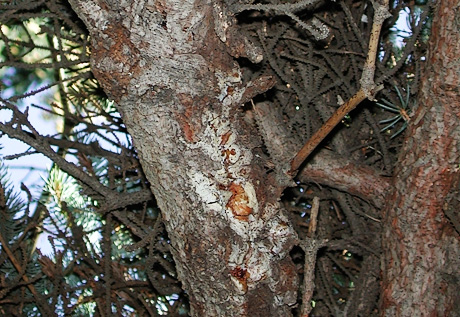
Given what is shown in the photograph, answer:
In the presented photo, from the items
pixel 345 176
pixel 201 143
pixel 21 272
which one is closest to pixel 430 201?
pixel 345 176

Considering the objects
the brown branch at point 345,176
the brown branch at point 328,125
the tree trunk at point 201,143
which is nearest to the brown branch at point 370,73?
the brown branch at point 328,125

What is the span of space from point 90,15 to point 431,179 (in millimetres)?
708

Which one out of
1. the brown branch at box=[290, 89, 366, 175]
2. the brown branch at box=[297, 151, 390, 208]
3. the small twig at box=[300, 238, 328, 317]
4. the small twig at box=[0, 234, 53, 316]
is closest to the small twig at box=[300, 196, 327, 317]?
the small twig at box=[300, 238, 328, 317]

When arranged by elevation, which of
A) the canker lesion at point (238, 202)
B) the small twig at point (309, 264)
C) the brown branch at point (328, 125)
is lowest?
the small twig at point (309, 264)

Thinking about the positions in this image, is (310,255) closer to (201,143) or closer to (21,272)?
(201,143)

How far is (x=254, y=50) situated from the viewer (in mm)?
1121

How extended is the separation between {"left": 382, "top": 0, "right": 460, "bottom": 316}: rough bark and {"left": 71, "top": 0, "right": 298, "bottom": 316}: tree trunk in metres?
0.24

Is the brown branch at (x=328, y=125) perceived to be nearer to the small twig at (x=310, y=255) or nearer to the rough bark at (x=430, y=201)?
the small twig at (x=310, y=255)

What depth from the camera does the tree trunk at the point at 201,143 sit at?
3.56 feet

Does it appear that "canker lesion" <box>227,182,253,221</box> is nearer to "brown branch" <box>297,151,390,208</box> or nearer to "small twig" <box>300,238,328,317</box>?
"small twig" <box>300,238,328,317</box>

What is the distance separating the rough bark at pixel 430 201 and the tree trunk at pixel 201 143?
0.80ft

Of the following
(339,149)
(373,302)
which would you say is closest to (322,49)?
(339,149)

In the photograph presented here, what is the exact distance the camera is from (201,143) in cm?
113

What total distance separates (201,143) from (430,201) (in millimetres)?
477
